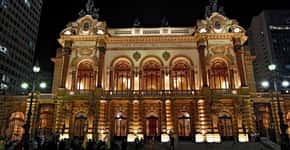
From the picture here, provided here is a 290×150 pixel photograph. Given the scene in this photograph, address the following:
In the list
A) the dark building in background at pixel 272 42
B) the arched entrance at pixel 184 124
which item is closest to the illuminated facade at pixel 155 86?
the arched entrance at pixel 184 124

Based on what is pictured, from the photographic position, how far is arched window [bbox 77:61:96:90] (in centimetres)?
3038

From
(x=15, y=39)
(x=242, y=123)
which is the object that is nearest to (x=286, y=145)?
(x=242, y=123)

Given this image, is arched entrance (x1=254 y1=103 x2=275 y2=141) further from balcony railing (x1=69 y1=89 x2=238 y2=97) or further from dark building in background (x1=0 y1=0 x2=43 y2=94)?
dark building in background (x1=0 y1=0 x2=43 y2=94)

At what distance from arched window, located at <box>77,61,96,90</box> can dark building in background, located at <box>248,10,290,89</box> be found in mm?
58155

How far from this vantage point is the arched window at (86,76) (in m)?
30.4

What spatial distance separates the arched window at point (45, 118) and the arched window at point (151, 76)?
40.5ft

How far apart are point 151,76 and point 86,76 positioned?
8.63 metres

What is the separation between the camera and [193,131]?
27844 millimetres

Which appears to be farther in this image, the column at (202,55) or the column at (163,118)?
the column at (202,55)

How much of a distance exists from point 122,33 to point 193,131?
16046mm

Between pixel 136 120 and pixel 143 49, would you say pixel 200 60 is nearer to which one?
pixel 143 49

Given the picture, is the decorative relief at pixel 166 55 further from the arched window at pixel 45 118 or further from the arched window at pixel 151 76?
the arched window at pixel 45 118

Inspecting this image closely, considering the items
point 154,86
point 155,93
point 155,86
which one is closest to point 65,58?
point 154,86

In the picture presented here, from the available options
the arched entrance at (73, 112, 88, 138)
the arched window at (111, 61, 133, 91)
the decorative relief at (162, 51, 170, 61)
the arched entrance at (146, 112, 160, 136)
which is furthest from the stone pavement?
the decorative relief at (162, 51, 170, 61)
